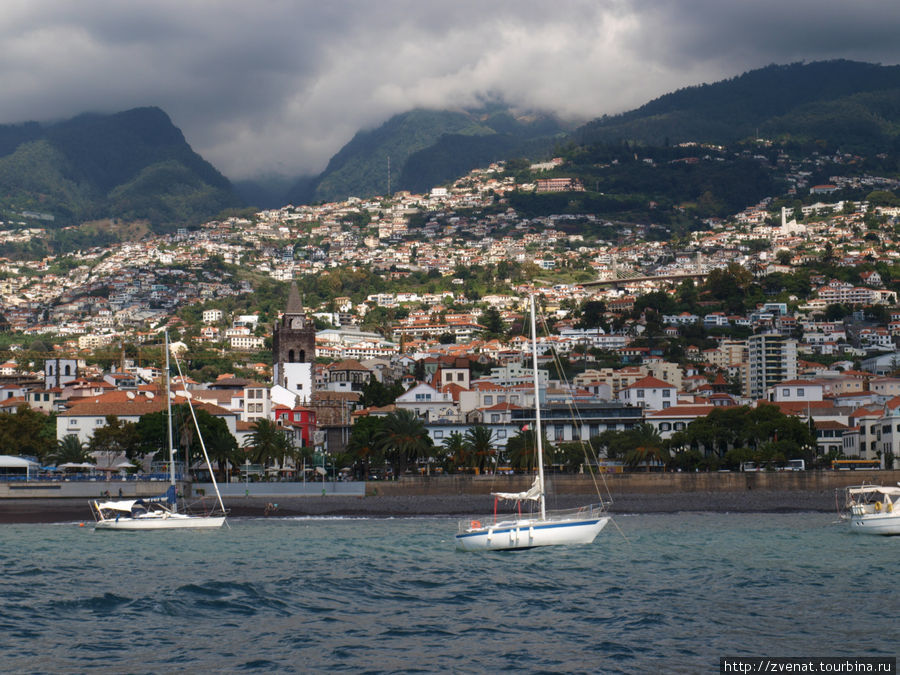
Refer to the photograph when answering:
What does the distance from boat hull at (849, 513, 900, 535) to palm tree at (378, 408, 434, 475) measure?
27.5m

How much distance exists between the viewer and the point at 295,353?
330 feet

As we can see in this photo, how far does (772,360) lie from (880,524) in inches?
3083

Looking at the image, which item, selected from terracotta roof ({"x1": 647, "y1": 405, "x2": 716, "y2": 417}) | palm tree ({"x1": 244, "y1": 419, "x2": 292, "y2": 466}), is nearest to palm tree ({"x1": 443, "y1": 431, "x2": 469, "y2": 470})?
palm tree ({"x1": 244, "y1": 419, "x2": 292, "y2": 466})

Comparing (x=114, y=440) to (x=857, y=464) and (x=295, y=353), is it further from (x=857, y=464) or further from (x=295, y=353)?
(x=857, y=464)

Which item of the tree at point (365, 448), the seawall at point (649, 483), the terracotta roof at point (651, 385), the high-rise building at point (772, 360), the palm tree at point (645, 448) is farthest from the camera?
the high-rise building at point (772, 360)

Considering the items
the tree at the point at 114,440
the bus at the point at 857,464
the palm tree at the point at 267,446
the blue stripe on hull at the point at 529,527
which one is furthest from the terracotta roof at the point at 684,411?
the blue stripe on hull at the point at 529,527

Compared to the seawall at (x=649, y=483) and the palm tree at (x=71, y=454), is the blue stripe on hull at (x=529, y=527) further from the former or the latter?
the palm tree at (x=71, y=454)

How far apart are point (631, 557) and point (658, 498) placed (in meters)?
28.4

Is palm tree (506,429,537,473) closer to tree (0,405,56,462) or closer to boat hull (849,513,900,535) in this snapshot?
boat hull (849,513,900,535)

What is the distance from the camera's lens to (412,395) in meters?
88.8

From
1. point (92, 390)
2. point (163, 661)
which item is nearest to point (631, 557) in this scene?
point (163, 661)

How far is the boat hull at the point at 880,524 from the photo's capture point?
149 ft

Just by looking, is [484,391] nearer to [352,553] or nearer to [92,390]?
[92,390]

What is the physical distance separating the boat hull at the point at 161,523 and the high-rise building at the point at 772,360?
8007 centimetres
